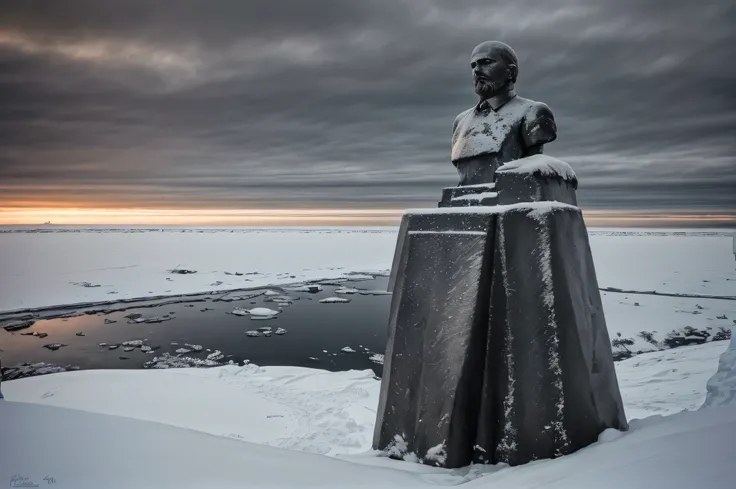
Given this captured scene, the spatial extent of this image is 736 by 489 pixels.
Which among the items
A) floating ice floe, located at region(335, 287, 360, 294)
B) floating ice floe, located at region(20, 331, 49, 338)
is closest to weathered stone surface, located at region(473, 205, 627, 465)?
floating ice floe, located at region(20, 331, 49, 338)

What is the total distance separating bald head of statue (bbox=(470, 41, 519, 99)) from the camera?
→ 3869 mm

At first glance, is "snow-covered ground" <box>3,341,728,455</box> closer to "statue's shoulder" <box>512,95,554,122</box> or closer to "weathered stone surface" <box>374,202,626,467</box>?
"weathered stone surface" <box>374,202,626,467</box>

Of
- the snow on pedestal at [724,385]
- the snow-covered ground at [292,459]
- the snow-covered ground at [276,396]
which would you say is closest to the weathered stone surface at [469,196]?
the snow-covered ground at [292,459]

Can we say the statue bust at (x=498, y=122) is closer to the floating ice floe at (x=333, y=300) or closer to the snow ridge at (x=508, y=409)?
the snow ridge at (x=508, y=409)

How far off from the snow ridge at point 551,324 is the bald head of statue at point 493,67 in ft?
4.44

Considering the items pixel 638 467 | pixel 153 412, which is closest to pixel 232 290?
pixel 153 412

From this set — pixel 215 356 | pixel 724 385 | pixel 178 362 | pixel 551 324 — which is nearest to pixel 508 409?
pixel 551 324

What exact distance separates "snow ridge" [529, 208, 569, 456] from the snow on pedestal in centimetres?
171

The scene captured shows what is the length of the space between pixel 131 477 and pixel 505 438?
7.80ft

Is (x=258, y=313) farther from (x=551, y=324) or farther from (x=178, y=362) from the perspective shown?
(x=551, y=324)

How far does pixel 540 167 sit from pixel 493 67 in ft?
3.43

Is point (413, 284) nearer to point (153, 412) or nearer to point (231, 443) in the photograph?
point (231, 443)

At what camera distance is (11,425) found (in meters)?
2.78

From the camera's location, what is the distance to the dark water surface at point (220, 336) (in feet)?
32.3
